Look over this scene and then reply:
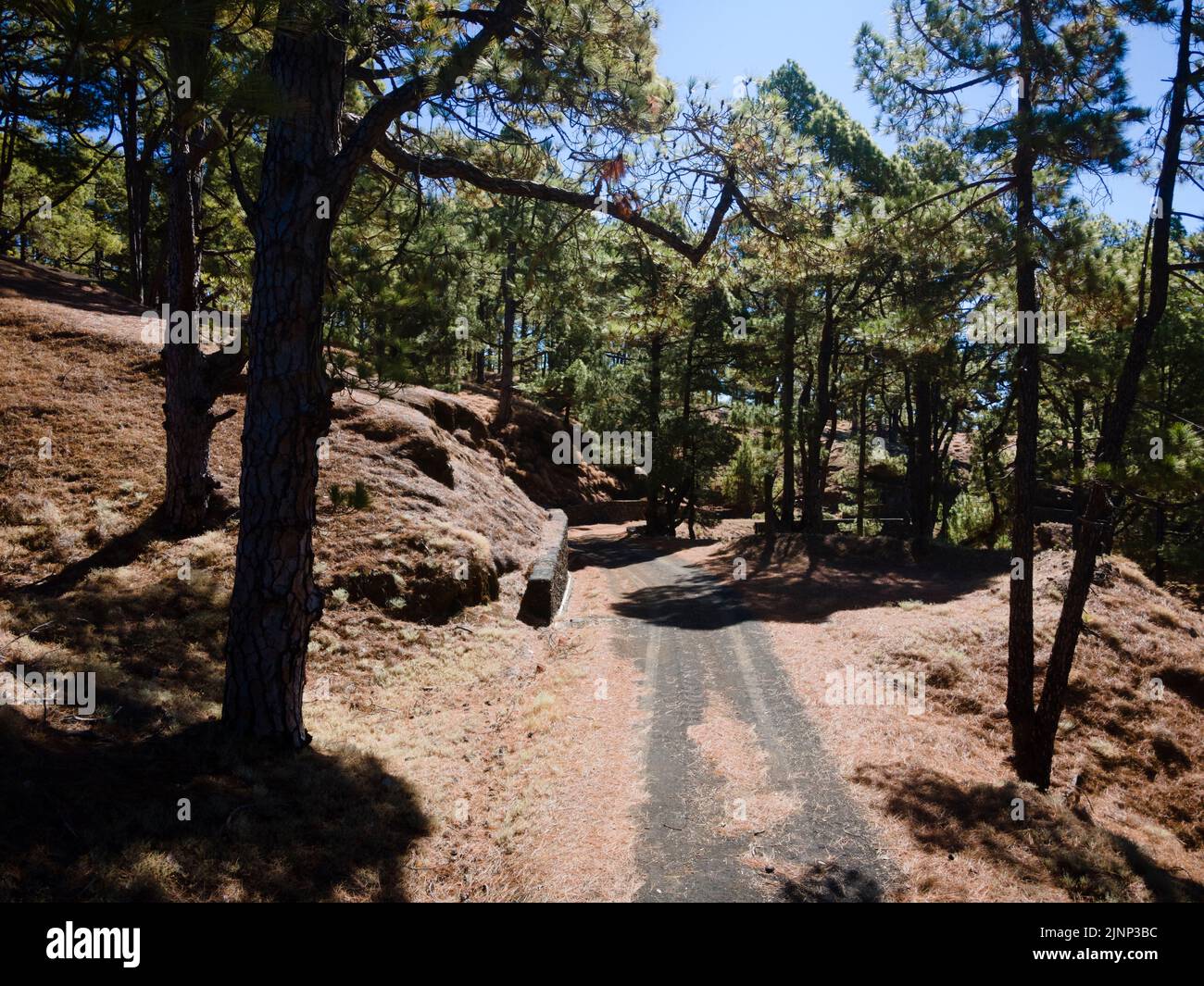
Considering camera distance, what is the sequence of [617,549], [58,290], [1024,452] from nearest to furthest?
1. [1024,452]
2. [58,290]
3. [617,549]

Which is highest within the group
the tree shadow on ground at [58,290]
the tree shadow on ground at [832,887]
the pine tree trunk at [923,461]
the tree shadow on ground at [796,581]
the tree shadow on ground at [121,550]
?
the tree shadow on ground at [58,290]

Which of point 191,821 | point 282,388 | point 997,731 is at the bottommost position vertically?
point 997,731

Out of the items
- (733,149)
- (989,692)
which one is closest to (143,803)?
(733,149)

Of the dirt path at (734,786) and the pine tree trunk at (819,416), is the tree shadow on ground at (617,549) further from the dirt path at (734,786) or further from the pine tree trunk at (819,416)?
the dirt path at (734,786)

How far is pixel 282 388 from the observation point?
5.54 meters

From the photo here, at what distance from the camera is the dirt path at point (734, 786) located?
5.29 m
